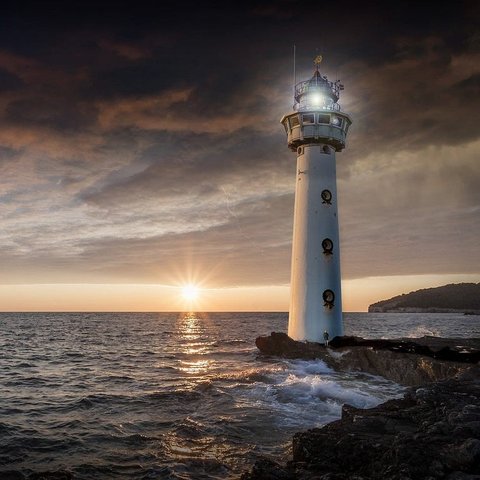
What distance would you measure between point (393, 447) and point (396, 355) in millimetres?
13798

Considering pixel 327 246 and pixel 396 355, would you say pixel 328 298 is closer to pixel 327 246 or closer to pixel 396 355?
pixel 327 246

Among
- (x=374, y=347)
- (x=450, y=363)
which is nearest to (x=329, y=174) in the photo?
(x=374, y=347)

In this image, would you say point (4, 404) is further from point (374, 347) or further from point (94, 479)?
point (374, 347)

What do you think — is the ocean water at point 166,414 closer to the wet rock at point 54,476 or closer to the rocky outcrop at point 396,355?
the wet rock at point 54,476

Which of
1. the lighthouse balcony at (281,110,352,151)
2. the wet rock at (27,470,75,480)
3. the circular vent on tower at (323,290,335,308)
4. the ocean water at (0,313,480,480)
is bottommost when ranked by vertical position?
the ocean water at (0,313,480,480)

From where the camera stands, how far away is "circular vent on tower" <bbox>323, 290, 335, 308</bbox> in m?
25.0

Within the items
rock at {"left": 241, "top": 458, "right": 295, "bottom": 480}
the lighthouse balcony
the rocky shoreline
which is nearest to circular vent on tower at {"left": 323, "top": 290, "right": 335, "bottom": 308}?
the lighthouse balcony

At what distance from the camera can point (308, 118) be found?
26.7 meters

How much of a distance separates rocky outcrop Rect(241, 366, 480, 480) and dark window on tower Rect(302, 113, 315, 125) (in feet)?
64.1

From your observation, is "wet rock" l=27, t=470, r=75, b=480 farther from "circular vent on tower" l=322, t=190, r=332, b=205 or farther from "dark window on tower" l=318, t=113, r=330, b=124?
"dark window on tower" l=318, t=113, r=330, b=124

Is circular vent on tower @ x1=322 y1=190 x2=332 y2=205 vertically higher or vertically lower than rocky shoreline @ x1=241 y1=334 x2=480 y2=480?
higher

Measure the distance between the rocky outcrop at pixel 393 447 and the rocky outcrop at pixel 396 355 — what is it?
7.72 m

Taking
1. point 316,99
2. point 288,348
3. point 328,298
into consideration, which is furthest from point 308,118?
point 288,348

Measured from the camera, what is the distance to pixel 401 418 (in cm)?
959
